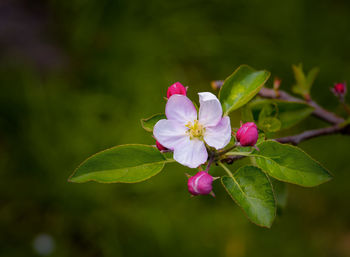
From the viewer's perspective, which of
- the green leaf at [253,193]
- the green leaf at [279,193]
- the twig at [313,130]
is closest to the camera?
the green leaf at [253,193]

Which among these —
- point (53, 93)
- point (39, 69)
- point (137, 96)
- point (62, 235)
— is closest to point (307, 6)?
point (137, 96)

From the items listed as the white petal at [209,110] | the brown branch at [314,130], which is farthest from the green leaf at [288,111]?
the white petal at [209,110]

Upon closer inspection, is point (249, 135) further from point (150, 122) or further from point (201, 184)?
point (150, 122)

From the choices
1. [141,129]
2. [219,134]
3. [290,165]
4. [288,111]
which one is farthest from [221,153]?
[141,129]

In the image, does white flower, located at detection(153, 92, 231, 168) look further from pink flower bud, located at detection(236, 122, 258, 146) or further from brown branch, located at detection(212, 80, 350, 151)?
brown branch, located at detection(212, 80, 350, 151)

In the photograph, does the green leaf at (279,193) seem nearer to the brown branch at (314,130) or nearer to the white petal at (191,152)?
the brown branch at (314,130)

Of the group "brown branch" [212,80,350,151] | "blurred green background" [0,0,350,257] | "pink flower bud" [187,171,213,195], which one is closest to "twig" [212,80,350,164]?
"brown branch" [212,80,350,151]
